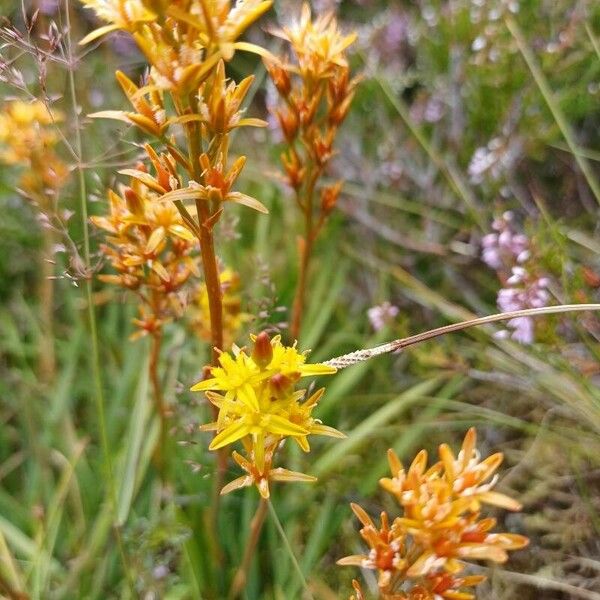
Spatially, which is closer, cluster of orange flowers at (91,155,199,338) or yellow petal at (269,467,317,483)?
yellow petal at (269,467,317,483)

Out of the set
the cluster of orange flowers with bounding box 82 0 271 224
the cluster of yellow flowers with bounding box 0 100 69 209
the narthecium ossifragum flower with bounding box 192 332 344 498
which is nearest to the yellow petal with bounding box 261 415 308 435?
the narthecium ossifragum flower with bounding box 192 332 344 498

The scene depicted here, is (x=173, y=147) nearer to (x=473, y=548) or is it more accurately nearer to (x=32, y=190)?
(x=473, y=548)

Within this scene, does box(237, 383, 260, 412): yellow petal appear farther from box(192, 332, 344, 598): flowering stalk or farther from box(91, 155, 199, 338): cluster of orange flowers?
box(91, 155, 199, 338): cluster of orange flowers

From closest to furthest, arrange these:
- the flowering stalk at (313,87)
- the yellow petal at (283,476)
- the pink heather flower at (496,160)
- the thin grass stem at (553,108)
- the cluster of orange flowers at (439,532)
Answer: the cluster of orange flowers at (439,532), the yellow petal at (283,476), the flowering stalk at (313,87), the thin grass stem at (553,108), the pink heather flower at (496,160)

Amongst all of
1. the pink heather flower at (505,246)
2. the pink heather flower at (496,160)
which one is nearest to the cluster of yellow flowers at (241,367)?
the pink heather flower at (505,246)

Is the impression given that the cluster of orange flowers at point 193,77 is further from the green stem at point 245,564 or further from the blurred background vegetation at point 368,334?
the green stem at point 245,564

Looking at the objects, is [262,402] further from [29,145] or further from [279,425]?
[29,145]

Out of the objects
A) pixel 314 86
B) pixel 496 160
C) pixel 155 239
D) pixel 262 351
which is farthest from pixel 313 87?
pixel 496 160
